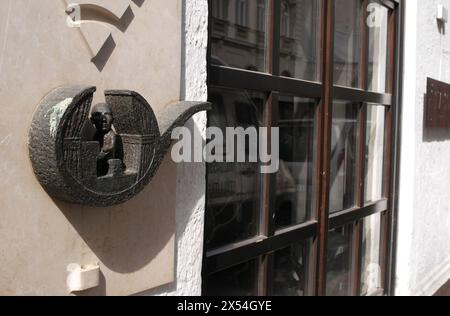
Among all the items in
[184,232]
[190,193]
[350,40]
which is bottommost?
[184,232]

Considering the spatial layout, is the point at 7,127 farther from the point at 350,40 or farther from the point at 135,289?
the point at 350,40

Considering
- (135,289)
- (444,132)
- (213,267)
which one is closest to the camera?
(135,289)

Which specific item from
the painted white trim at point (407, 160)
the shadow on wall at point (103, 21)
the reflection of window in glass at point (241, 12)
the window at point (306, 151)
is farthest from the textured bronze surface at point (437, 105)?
the shadow on wall at point (103, 21)

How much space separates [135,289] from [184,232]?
0.29 metres

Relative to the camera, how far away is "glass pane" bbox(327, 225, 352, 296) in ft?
10.6

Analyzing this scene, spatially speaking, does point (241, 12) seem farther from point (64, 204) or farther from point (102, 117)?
point (64, 204)

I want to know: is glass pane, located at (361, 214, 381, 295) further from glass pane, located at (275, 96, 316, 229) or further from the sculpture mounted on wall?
the sculpture mounted on wall

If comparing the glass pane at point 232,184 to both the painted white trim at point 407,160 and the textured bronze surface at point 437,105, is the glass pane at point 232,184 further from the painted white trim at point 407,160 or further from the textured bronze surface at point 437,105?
the textured bronze surface at point 437,105

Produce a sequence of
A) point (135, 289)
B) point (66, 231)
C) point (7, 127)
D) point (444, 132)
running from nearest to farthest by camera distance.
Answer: point (7, 127)
point (66, 231)
point (135, 289)
point (444, 132)

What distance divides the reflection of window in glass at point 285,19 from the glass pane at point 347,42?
20.5 inches

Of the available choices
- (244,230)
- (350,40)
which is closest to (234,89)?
(244,230)

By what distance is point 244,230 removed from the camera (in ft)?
7.93

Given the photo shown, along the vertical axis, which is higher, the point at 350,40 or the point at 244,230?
the point at 350,40

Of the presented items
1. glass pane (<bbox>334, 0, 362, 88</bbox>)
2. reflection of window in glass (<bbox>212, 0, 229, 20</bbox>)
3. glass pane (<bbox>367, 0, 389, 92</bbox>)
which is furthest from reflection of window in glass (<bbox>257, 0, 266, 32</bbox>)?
glass pane (<bbox>367, 0, 389, 92</bbox>)
